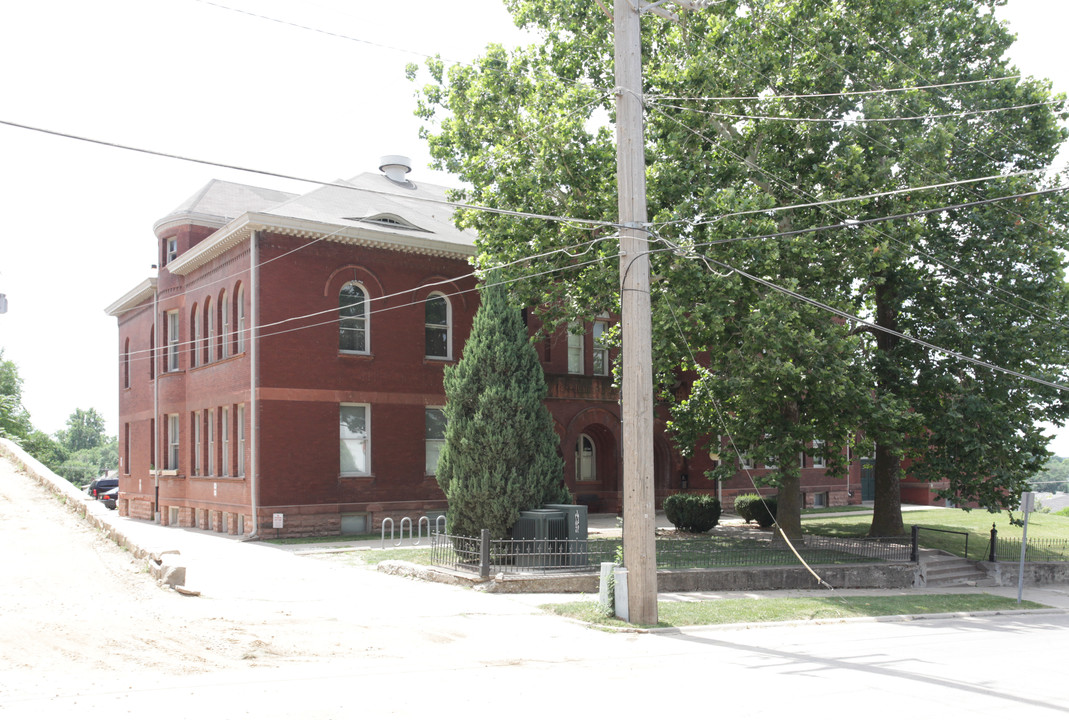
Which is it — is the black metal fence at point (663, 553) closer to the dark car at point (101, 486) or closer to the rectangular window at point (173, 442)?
the rectangular window at point (173, 442)

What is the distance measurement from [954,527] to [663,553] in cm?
1768

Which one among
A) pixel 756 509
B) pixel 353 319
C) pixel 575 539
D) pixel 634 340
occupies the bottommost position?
pixel 756 509

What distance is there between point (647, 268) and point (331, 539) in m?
15.3

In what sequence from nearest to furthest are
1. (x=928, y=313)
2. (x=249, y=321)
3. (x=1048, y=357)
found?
1. (x=1048, y=357)
2. (x=928, y=313)
3. (x=249, y=321)

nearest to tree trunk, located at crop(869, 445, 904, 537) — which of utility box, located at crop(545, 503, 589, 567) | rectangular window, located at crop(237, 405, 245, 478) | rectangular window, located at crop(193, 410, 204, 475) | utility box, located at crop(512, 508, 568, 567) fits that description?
utility box, located at crop(545, 503, 589, 567)

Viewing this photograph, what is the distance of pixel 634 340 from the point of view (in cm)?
1310

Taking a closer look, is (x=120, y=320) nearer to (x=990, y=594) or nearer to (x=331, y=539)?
(x=331, y=539)

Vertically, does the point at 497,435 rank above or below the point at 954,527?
above

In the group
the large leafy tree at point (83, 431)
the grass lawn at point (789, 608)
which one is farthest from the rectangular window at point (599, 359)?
the large leafy tree at point (83, 431)

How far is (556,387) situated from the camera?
31.6 meters

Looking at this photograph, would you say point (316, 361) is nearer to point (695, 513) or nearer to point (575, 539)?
point (575, 539)

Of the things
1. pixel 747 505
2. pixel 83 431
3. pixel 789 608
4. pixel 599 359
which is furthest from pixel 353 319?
pixel 83 431

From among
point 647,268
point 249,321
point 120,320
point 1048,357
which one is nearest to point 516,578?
point 647,268

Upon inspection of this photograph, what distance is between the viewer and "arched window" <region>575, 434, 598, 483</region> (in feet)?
113
